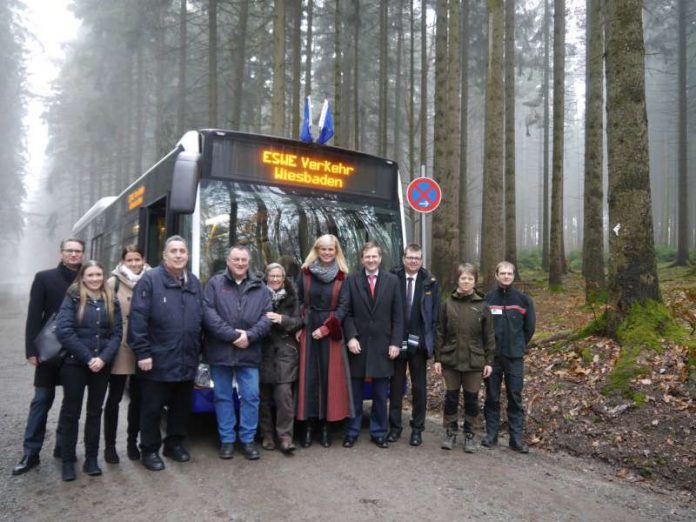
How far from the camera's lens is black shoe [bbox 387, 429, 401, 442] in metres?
5.46

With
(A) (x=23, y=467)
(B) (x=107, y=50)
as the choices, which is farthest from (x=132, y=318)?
(B) (x=107, y=50)

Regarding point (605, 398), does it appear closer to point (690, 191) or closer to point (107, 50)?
point (107, 50)

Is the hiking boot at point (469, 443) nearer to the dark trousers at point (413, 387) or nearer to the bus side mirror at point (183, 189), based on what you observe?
the dark trousers at point (413, 387)

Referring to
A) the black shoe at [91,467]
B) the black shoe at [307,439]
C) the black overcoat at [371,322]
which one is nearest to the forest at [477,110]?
the black overcoat at [371,322]

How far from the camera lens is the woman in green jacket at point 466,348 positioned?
17.1 feet

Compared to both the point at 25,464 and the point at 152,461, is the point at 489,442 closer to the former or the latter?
the point at 152,461

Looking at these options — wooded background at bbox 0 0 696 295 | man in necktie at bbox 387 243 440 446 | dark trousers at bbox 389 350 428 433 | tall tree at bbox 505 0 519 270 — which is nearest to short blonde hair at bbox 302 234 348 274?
man in necktie at bbox 387 243 440 446

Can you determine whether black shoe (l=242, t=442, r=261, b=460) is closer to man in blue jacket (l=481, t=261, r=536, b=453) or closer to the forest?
man in blue jacket (l=481, t=261, r=536, b=453)

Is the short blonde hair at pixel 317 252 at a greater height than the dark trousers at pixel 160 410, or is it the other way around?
the short blonde hair at pixel 317 252

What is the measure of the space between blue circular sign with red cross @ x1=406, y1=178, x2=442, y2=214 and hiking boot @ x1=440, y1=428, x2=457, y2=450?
3.86m

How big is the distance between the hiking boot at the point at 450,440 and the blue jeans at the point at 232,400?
185 cm

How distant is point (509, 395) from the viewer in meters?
5.34

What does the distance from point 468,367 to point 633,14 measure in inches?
189

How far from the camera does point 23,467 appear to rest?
4430mm
